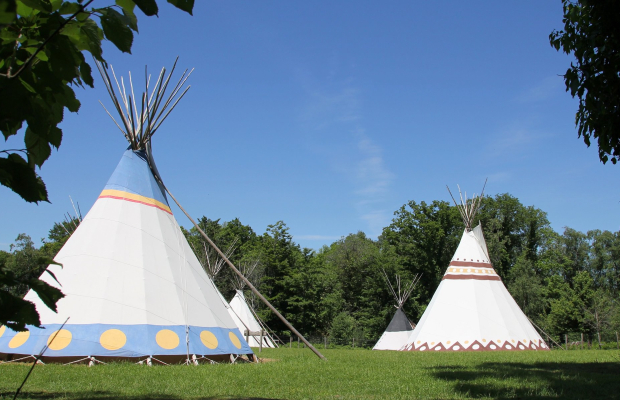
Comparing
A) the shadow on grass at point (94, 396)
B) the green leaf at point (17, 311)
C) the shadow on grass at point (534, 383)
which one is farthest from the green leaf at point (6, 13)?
the shadow on grass at point (534, 383)

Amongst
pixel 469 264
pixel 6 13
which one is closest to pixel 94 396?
pixel 6 13

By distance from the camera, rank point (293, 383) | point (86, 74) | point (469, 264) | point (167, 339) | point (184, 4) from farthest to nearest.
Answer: point (469, 264) → point (167, 339) → point (293, 383) → point (86, 74) → point (184, 4)

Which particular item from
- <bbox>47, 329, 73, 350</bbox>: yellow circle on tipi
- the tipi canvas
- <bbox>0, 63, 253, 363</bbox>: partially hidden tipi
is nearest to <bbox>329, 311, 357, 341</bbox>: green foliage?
the tipi canvas

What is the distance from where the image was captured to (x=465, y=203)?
21625 mm

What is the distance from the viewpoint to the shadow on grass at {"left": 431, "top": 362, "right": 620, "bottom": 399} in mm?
5660

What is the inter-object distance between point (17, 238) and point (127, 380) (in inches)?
1599

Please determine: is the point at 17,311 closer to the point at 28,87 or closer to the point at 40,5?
the point at 28,87

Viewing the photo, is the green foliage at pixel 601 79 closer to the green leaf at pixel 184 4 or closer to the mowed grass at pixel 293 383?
the mowed grass at pixel 293 383

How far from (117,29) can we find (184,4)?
27cm

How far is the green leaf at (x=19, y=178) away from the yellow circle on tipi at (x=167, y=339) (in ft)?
26.4

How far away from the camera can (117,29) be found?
4.86 feet

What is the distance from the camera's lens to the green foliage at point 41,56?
4.47ft

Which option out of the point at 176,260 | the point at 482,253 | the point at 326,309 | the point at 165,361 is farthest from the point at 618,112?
the point at 326,309

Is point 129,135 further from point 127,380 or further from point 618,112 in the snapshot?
point 618,112
